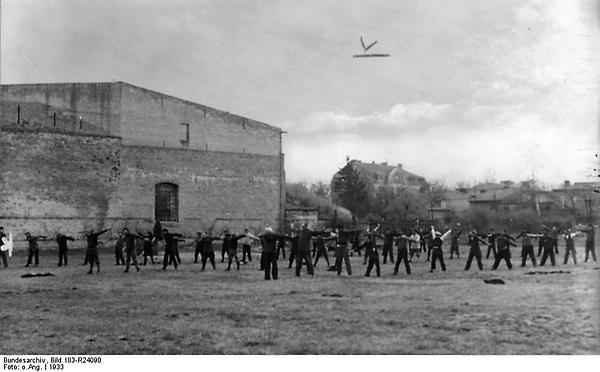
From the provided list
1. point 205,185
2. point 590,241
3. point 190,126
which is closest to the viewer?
point 590,241

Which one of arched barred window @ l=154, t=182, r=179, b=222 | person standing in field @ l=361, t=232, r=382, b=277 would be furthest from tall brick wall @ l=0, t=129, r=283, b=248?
person standing in field @ l=361, t=232, r=382, b=277

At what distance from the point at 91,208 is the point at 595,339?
24.2m

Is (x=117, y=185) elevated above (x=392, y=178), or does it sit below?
→ below

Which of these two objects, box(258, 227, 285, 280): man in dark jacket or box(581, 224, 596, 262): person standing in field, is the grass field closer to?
box(258, 227, 285, 280): man in dark jacket

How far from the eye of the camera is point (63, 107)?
90.6ft

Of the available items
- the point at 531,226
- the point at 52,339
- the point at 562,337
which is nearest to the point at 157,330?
the point at 52,339

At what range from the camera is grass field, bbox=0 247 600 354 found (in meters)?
7.42

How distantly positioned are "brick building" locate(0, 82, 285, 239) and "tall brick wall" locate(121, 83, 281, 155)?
5cm

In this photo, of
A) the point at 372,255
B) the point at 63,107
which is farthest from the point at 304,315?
the point at 63,107

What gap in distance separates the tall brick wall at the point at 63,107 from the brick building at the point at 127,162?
1.8 inches

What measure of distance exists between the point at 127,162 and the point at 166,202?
2.93m

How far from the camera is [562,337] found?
744 centimetres

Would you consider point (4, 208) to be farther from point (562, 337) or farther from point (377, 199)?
point (377, 199)

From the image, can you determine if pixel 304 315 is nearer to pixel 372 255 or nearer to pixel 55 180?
pixel 372 255
